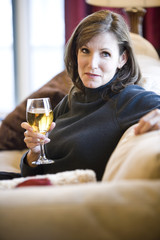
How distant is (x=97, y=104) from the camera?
59.8 inches

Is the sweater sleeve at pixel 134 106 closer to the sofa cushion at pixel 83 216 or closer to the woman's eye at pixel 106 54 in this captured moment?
the woman's eye at pixel 106 54

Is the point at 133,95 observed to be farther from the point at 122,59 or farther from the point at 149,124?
the point at 149,124

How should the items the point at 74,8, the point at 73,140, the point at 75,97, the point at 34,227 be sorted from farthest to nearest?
the point at 74,8, the point at 75,97, the point at 73,140, the point at 34,227

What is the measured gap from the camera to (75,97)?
1686 millimetres

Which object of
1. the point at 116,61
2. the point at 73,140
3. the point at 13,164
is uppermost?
the point at 116,61

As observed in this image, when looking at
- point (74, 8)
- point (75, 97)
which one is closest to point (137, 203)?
point (75, 97)

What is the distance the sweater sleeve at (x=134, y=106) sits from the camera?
4.36 ft

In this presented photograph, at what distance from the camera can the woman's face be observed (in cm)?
147

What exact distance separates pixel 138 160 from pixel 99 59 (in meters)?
0.73

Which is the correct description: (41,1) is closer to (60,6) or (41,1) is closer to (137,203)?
(60,6)

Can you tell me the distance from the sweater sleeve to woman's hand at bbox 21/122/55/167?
254mm

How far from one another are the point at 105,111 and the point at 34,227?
81 cm

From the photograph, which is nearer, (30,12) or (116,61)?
(116,61)

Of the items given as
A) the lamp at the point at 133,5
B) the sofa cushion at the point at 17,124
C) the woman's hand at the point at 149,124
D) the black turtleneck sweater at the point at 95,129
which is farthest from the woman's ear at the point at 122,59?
the lamp at the point at 133,5
